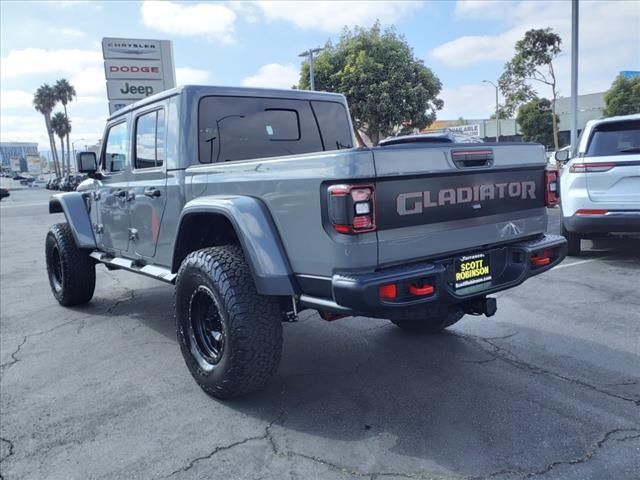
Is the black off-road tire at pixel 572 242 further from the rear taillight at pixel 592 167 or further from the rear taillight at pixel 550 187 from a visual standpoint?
the rear taillight at pixel 550 187

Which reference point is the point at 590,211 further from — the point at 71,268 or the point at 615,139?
the point at 71,268

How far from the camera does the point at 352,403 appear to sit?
3377mm

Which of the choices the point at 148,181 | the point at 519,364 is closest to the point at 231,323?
the point at 148,181

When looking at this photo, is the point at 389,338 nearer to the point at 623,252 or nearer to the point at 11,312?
the point at 11,312

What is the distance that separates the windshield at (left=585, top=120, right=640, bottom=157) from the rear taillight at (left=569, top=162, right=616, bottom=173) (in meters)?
0.13

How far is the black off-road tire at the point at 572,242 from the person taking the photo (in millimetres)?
7320

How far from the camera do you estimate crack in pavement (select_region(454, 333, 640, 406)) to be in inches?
131

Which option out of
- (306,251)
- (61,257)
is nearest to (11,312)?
(61,257)

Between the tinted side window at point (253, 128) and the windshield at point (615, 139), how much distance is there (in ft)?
12.8

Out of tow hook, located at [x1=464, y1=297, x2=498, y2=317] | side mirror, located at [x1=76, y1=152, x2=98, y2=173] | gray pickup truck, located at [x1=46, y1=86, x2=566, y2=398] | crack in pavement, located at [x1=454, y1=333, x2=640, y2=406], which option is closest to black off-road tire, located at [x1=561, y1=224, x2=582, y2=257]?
crack in pavement, located at [x1=454, y1=333, x2=640, y2=406]

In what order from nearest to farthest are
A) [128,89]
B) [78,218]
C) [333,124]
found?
[333,124] → [78,218] → [128,89]

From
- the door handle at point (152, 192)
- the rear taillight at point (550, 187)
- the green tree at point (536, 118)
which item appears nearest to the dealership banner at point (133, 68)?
the door handle at point (152, 192)

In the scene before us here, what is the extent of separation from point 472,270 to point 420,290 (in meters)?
0.51

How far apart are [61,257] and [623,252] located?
739 cm
